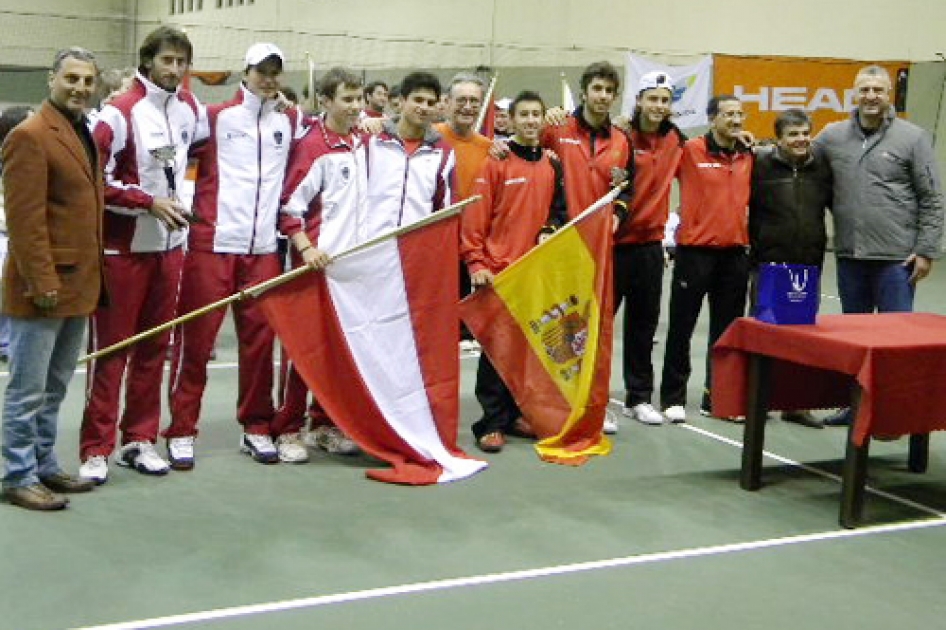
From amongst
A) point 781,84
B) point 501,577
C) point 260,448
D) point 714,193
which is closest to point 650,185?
point 714,193

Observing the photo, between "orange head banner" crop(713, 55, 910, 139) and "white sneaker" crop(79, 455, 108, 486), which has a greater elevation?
"orange head banner" crop(713, 55, 910, 139)

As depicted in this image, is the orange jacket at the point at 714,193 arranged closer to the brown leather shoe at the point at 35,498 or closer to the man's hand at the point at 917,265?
the man's hand at the point at 917,265

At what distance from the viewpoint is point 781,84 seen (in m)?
14.3

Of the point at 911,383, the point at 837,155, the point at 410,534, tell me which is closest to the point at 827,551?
the point at 911,383

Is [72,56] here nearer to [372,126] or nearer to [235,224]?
[235,224]

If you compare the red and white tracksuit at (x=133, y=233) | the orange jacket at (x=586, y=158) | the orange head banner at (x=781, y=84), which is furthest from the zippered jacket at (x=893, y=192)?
the orange head banner at (x=781, y=84)

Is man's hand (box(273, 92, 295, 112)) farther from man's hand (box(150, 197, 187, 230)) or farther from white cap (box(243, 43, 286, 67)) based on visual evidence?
man's hand (box(150, 197, 187, 230))

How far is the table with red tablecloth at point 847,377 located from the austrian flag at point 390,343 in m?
1.17

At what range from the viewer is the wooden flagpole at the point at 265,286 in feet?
15.4

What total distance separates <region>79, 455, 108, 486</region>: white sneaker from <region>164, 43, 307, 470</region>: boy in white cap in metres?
0.35

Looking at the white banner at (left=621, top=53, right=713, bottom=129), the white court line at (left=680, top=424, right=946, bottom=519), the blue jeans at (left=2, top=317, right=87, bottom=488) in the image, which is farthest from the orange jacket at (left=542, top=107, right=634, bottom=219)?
the white banner at (left=621, top=53, right=713, bottom=129)

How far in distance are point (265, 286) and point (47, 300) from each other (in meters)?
0.96

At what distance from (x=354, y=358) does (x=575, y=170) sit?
1.51m

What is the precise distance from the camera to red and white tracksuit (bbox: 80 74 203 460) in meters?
4.66
